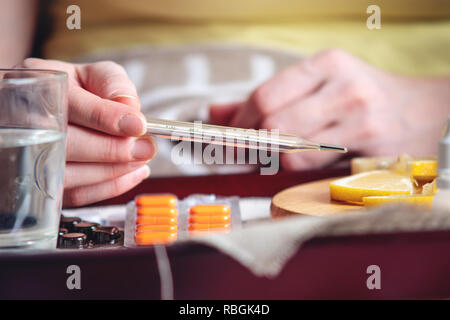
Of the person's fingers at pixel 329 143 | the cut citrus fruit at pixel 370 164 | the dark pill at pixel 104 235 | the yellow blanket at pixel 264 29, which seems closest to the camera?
the dark pill at pixel 104 235

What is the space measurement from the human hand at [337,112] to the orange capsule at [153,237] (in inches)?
10.7

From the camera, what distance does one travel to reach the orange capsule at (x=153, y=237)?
0.32 m

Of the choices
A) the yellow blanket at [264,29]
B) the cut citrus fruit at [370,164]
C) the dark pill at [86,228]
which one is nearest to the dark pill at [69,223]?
the dark pill at [86,228]

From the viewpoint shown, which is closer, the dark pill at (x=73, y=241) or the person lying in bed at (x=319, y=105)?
the dark pill at (x=73, y=241)

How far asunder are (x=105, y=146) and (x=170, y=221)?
6 cm

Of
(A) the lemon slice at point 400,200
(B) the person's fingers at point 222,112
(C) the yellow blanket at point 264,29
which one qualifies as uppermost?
(C) the yellow blanket at point 264,29

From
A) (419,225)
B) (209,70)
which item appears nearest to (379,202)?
(419,225)

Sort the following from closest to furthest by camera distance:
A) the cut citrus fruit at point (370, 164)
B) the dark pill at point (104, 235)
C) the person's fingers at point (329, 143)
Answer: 1. the dark pill at point (104, 235)
2. the cut citrus fruit at point (370, 164)
3. the person's fingers at point (329, 143)

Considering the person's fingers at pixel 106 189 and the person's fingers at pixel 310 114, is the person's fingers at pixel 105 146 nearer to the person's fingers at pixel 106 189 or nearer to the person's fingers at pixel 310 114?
the person's fingers at pixel 106 189

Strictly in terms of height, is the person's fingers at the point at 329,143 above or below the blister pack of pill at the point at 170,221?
above

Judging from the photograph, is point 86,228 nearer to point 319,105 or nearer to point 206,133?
point 206,133

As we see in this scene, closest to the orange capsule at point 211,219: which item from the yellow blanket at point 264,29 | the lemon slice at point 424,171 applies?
the lemon slice at point 424,171

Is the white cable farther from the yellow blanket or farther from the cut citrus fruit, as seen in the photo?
the yellow blanket

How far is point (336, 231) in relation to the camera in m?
0.22
